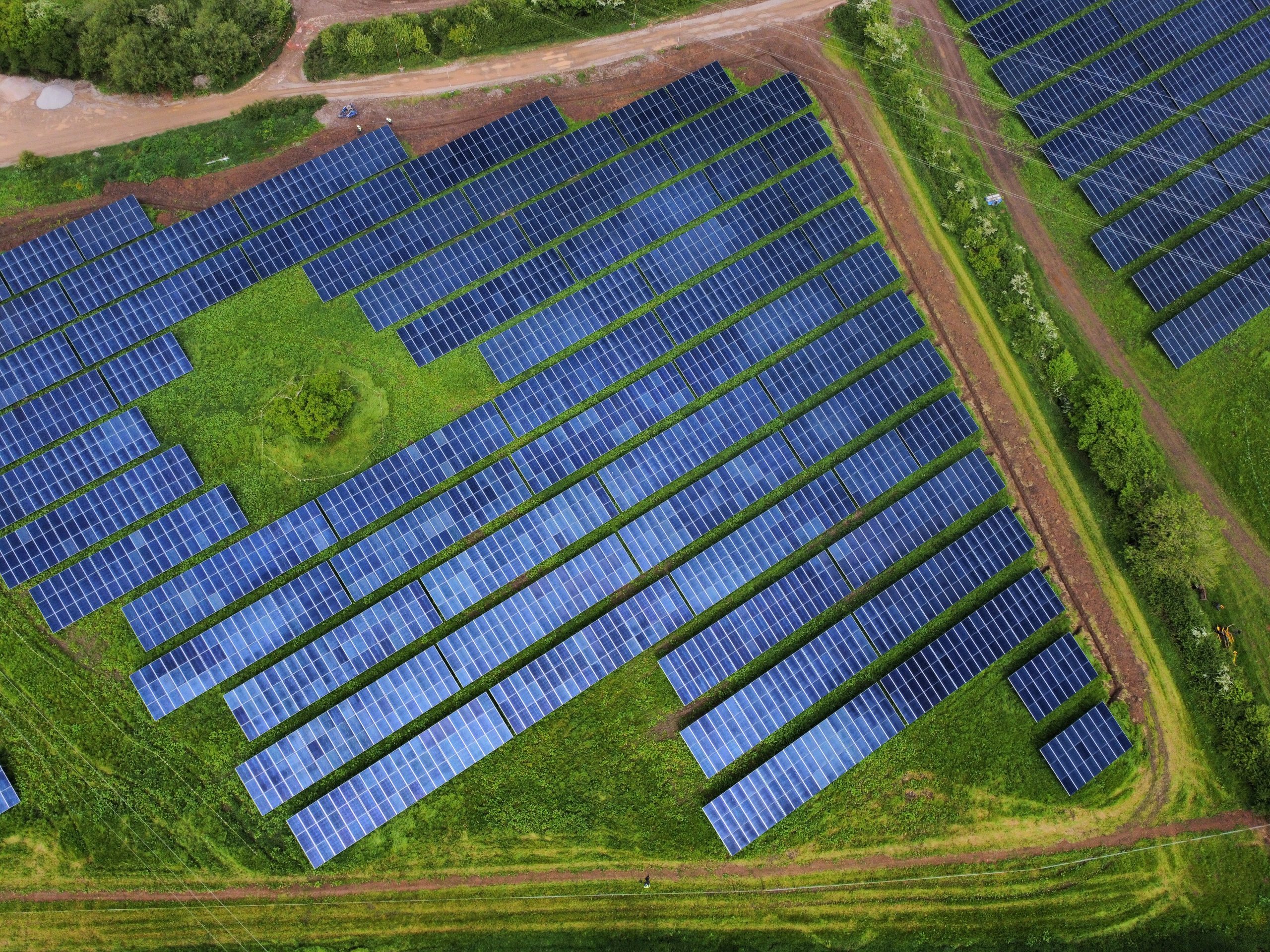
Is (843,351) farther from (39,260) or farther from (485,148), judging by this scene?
(39,260)

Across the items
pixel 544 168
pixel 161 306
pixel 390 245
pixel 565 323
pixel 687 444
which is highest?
pixel 544 168

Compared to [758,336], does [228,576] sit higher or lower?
lower

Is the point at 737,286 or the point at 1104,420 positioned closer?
the point at 737,286

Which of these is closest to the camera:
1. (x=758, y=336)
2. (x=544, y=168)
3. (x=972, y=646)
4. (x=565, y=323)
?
(x=972, y=646)

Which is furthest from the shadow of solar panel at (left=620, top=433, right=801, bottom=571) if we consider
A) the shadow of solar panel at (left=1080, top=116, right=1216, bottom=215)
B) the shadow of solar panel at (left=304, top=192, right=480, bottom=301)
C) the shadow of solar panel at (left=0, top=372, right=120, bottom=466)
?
the shadow of solar panel at (left=0, top=372, right=120, bottom=466)

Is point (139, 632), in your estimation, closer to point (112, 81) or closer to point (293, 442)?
point (293, 442)

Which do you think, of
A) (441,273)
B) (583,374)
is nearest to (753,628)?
(583,374)

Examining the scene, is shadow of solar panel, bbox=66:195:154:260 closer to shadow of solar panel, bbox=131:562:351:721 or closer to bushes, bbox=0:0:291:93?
bushes, bbox=0:0:291:93
